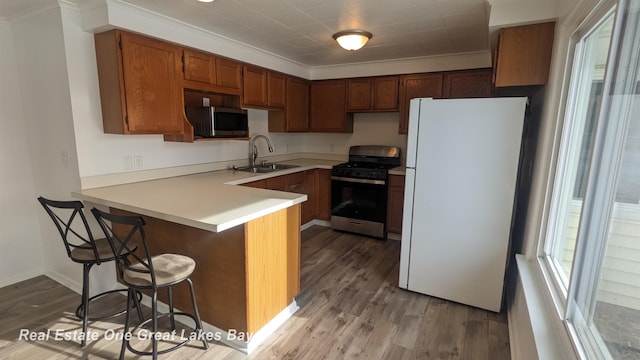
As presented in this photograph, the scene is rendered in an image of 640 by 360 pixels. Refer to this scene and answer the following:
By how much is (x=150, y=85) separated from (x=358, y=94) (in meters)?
2.67

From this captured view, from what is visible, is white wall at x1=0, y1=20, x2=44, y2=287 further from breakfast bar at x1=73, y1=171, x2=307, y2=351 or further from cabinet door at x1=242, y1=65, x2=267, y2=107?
cabinet door at x1=242, y1=65, x2=267, y2=107

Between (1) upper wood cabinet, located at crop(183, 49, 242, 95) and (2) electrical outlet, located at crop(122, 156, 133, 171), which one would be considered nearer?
(2) electrical outlet, located at crop(122, 156, 133, 171)

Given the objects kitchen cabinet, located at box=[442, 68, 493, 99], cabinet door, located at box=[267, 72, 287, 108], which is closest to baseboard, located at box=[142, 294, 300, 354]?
cabinet door, located at box=[267, 72, 287, 108]

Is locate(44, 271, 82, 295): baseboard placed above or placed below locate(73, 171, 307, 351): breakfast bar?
below

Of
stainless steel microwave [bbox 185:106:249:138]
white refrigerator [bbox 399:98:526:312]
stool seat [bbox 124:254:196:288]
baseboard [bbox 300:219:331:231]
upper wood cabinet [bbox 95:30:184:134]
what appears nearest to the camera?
stool seat [bbox 124:254:196:288]

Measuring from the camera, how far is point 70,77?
232 centimetres

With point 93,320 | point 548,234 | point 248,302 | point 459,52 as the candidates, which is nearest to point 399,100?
point 459,52

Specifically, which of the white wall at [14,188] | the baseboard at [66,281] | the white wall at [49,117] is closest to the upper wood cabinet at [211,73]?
the white wall at [49,117]

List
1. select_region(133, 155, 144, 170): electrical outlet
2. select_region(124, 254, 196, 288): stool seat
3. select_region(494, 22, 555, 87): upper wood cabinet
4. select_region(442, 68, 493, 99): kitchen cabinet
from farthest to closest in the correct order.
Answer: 1. select_region(442, 68, 493, 99): kitchen cabinet
2. select_region(133, 155, 144, 170): electrical outlet
3. select_region(494, 22, 555, 87): upper wood cabinet
4. select_region(124, 254, 196, 288): stool seat

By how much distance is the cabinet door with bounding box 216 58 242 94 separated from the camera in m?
3.18

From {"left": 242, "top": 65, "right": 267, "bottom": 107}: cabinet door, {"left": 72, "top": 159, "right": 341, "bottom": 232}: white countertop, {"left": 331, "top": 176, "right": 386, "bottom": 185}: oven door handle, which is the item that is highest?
{"left": 242, "top": 65, "right": 267, "bottom": 107}: cabinet door

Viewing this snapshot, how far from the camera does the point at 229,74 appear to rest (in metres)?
3.29

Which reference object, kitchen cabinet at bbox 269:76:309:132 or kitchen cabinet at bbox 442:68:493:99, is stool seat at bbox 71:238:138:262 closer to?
kitchen cabinet at bbox 269:76:309:132

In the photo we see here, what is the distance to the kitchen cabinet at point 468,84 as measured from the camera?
3633mm
